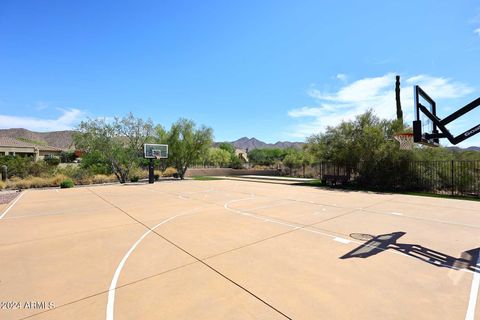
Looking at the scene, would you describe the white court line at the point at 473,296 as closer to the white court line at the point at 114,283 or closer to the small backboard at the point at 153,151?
the white court line at the point at 114,283

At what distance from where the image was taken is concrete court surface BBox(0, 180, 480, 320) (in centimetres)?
319

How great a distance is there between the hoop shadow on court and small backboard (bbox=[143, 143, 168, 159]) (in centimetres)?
2164

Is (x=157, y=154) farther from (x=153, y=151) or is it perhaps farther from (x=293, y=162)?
(x=293, y=162)

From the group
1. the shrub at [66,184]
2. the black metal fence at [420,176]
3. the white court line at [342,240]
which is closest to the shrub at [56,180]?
the shrub at [66,184]

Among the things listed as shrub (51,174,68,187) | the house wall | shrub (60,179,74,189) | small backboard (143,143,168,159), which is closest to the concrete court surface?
shrub (60,179,74,189)

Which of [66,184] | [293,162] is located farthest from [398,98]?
[66,184]

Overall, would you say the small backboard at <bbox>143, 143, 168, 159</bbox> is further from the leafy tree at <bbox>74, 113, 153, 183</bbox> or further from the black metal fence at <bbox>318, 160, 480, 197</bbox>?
the black metal fence at <bbox>318, 160, 480, 197</bbox>

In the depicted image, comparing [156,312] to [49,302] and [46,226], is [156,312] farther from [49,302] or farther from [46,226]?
[46,226]

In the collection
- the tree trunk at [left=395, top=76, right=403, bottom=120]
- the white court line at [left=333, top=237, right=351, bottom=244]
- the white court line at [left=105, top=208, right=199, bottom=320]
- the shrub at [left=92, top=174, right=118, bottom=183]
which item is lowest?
the white court line at [left=105, top=208, right=199, bottom=320]

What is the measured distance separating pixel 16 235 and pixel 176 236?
4.37m

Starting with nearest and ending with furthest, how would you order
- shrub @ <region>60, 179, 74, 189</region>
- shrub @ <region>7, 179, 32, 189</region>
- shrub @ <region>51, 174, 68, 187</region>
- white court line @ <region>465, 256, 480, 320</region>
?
white court line @ <region>465, 256, 480, 320</region>, shrub @ <region>60, 179, 74, 189</region>, shrub @ <region>7, 179, 32, 189</region>, shrub @ <region>51, 174, 68, 187</region>

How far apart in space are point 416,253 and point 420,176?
13.1 m

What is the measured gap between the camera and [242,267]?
4.41m

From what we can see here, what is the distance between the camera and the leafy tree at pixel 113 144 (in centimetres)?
2412
